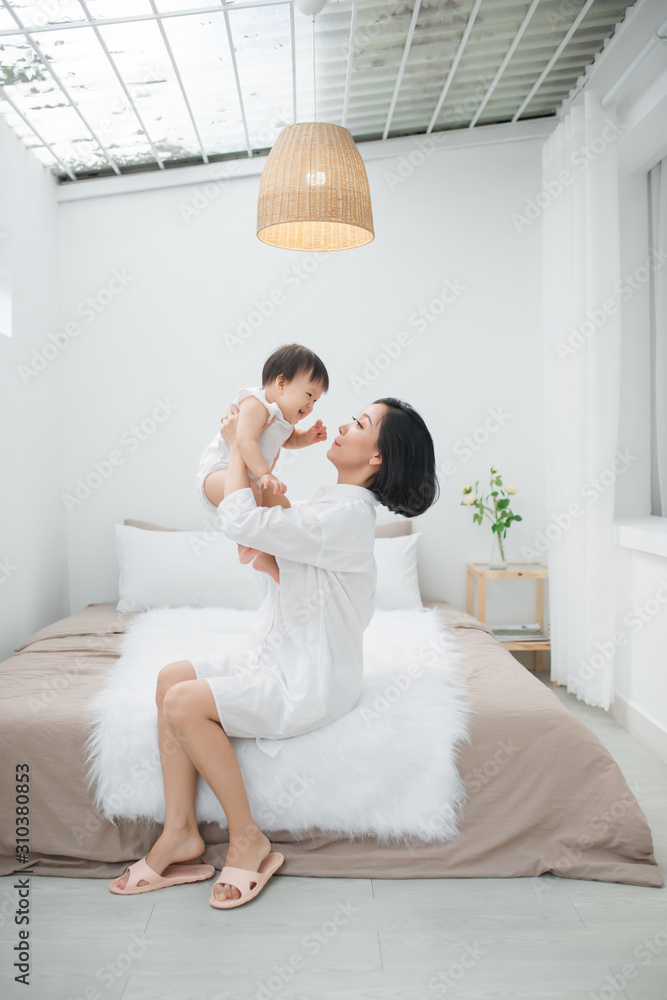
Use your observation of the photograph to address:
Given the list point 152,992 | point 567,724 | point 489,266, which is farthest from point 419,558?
point 152,992

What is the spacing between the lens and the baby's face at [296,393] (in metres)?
2.01

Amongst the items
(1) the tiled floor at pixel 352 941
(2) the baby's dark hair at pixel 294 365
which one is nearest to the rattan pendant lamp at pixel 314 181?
(2) the baby's dark hair at pixel 294 365

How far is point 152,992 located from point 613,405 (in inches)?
100.0

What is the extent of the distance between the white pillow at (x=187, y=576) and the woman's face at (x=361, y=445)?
4.10ft

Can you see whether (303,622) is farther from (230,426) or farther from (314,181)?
(314,181)

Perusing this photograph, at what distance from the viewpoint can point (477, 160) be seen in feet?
11.5

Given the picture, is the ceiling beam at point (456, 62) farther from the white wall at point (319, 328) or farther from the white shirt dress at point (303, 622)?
the white shirt dress at point (303, 622)

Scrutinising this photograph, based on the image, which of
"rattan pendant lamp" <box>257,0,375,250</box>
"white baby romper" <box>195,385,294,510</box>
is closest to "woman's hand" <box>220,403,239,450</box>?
"white baby romper" <box>195,385,294,510</box>

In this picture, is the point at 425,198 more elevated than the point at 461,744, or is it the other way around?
the point at 425,198

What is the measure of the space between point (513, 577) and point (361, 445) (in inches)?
66.0

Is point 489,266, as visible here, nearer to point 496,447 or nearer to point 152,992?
point 496,447

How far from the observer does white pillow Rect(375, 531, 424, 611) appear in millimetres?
3125

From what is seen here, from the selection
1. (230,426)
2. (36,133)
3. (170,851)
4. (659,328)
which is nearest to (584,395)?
(659,328)

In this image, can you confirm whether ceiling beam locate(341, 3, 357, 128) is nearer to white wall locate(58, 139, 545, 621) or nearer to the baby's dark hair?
white wall locate(58, 139, 545, 621)
